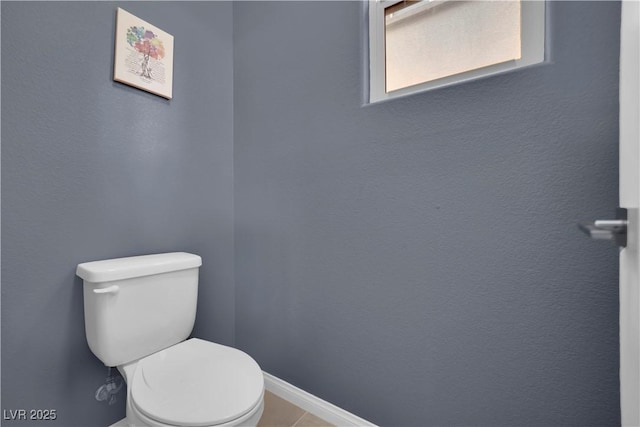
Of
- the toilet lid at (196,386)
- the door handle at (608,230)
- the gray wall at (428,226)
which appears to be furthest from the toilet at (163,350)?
the door handle at (608,230)

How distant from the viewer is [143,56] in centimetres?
127

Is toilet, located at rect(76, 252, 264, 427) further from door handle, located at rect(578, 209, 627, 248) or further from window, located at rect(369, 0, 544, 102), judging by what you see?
window, located at rect(369, 0, 544, 102)

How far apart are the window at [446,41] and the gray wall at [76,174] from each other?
0.88 m

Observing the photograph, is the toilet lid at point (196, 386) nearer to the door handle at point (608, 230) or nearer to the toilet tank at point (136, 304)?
the toilet tank at point (136, 304)

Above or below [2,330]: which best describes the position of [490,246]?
above

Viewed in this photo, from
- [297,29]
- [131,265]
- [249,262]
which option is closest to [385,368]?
[249,262]

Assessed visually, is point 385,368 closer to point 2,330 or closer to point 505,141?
point 505,141

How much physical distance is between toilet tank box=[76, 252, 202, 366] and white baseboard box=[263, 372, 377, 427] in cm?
53

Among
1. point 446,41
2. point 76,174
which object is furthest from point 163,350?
point 446,41

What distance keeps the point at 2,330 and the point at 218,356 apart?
69 cm

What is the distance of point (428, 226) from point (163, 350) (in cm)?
108

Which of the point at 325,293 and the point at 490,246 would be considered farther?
the point at 325,293

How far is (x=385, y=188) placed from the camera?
3.78 ft

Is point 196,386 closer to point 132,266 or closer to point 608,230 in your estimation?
point 132,266
